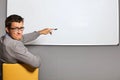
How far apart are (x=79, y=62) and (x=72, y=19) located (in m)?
0.54

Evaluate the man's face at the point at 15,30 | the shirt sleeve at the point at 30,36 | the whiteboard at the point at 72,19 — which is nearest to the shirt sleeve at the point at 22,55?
the man's face at the point at 15,30

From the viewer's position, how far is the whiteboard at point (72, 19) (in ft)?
9.11

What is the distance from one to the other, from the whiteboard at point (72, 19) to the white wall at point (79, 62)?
0.30 ft

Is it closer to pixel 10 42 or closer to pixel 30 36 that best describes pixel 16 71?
pixel 10 42

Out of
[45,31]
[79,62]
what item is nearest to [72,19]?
[45,31]

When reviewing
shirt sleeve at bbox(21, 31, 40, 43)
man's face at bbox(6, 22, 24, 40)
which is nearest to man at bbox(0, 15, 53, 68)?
man's face at bbox(6, 22, 24, 40)

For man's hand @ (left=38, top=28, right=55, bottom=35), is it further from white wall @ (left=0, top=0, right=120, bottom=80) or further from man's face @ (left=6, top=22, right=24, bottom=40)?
man's face @ (left=6, top=22, right=24, bottom=40)

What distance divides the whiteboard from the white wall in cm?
9

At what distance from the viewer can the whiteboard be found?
9.11 ft

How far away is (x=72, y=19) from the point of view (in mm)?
2793

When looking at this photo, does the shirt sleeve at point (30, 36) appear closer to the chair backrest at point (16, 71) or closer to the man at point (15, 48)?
the man at point (15, 48)

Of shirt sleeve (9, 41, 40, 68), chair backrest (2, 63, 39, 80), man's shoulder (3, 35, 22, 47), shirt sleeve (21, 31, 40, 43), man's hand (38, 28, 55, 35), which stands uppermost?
man's hand (38, 28, 55, 35)

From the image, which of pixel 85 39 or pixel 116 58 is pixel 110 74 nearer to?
pixel 116 58

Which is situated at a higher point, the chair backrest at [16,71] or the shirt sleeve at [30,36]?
the shirt sleeve at [30,36]
